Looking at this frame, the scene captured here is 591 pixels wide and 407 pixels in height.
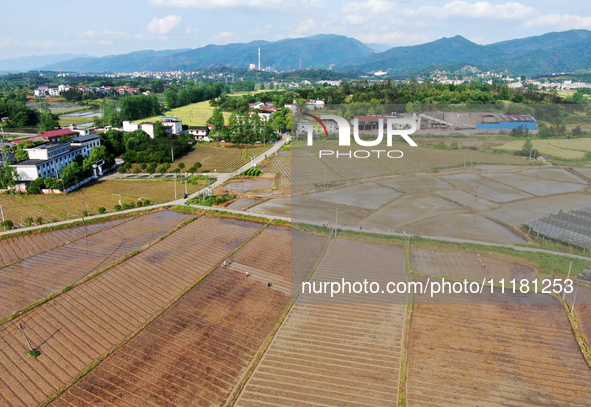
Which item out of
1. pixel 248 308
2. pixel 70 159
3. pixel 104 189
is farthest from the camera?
pixel 70 159

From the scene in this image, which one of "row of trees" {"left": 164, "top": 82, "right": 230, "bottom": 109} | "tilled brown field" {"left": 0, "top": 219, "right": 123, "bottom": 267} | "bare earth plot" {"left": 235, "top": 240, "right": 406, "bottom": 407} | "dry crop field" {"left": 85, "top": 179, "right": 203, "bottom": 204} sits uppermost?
"row of trees" {"left": 164, "top": 82, "right": 230, "bottom": 109}

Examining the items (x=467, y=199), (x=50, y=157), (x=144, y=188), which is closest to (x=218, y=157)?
(x=144, y=188)

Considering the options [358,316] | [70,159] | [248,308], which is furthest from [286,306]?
[70,159]

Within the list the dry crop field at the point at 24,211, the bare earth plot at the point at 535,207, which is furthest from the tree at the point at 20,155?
the bare earth plot at the point at 535,207

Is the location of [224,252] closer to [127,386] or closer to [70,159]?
[127,386]

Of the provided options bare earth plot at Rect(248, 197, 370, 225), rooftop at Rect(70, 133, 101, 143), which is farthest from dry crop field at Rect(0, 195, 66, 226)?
bare earth plot at Rect(248, 197, 370, 225)

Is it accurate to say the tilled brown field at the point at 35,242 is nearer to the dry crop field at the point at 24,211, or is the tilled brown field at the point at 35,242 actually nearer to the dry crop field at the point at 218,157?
the dry crop field at the point at 24,211

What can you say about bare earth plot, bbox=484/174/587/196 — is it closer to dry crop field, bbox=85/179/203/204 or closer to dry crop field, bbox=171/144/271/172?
dry crop field, bbox=171/144/271/172

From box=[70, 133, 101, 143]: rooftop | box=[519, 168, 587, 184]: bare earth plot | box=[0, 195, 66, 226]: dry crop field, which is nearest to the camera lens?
box=[0, 195, 66, 226]: dry crop field
